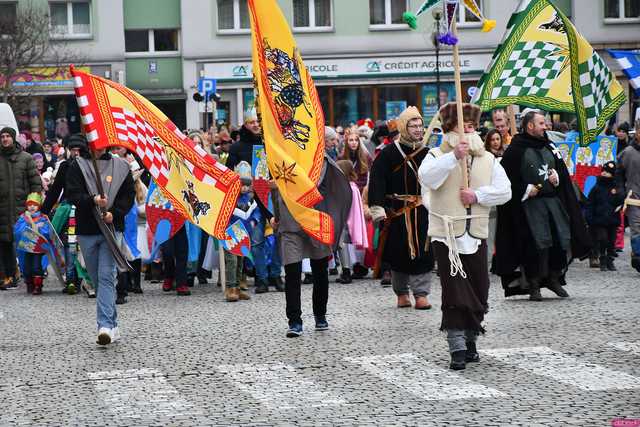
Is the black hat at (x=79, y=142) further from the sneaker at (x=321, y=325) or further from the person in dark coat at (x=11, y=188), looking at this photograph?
the person in dark coat at (x=11, y=188)

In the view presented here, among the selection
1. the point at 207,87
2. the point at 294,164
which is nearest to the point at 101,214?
the point at 294,164

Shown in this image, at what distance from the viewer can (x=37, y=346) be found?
11.8m

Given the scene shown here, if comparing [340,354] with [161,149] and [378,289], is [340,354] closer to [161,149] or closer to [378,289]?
[161,149]

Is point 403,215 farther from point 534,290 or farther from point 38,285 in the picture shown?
point 38,285

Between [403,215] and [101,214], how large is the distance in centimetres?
319

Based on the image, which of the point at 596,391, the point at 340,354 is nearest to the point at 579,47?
the point at 340,354

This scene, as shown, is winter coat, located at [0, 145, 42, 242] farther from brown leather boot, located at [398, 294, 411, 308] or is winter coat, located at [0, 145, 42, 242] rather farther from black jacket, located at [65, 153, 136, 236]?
brown leather boot, located at [398, 294, 411, 308]

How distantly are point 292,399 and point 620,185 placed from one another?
953 cm

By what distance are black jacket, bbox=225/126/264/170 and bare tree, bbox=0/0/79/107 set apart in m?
25.2

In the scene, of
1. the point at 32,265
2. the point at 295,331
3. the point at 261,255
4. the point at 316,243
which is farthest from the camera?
the point at 32,265

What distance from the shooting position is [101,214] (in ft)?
39.3

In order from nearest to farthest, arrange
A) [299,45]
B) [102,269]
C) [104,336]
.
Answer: [104,336] → [102,269] → [299,45]

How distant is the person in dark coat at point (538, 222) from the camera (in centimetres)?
1420

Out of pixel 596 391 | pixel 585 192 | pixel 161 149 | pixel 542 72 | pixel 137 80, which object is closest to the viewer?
pixel 596 391
